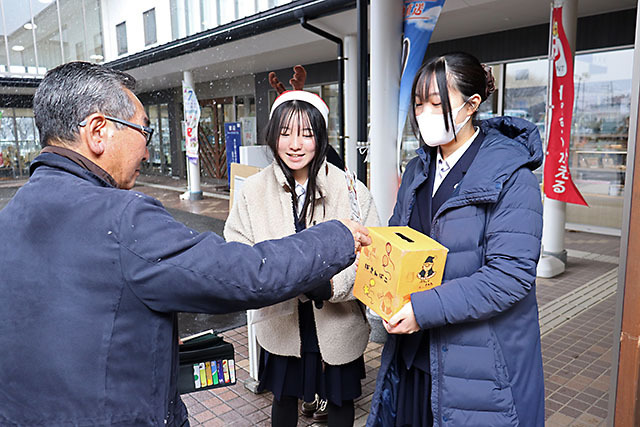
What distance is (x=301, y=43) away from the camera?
26.6ft

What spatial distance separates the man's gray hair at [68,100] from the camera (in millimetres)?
1049

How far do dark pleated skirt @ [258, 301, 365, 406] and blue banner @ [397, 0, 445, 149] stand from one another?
6.85 ft

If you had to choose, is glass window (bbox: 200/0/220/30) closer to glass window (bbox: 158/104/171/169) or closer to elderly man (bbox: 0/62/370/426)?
glass window (bbox: 158/104/171/169)

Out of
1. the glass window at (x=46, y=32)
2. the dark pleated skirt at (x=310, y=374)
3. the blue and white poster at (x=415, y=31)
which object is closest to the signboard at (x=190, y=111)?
the glass window at (x=46, y=32)

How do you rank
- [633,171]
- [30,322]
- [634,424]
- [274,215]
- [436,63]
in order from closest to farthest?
1. [30,322]
2. [633,171]
3. [634,424]
4. [436,63]
5. [274,215]

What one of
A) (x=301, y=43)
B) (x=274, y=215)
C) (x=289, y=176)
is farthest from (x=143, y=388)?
(x=301, y=43)

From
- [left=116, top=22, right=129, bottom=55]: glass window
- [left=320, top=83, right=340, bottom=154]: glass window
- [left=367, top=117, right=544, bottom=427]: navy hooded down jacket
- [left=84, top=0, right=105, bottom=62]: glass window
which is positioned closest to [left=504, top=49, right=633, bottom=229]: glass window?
[left=320, top=83, right=340, bottom=154]: glass window

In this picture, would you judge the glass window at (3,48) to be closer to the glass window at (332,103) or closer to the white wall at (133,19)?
the white wall at (133,19)

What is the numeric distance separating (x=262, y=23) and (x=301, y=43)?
3.32ft

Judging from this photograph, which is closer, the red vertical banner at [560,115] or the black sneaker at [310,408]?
the black sneaker at [310,408]

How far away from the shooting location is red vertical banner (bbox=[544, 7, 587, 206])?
4871mm

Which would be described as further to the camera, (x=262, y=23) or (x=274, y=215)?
(x=262, y=23)

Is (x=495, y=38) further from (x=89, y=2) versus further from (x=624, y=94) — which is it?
(x=89, y=2)

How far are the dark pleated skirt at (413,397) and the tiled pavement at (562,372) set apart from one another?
111cm
